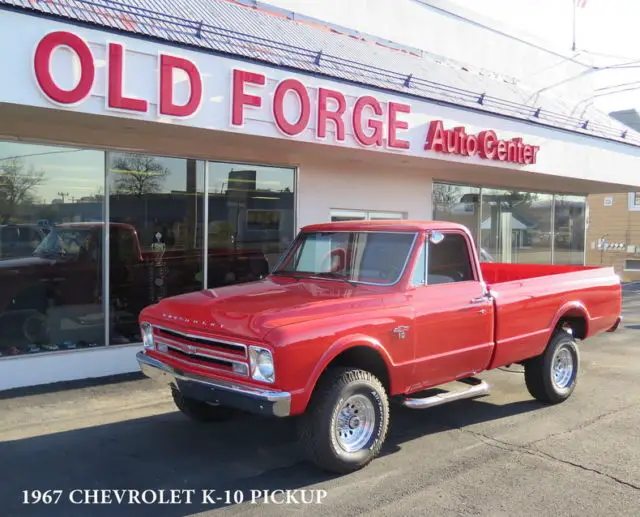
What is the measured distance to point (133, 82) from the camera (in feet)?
21.2

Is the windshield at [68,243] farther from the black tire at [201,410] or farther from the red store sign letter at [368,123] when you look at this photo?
the red store sign letter at [368,123]

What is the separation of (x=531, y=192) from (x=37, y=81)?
12688mm

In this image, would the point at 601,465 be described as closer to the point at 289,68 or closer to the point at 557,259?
the point at 289,68

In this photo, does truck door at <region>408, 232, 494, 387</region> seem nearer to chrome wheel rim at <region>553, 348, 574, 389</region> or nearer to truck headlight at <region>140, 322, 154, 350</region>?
chrome wheel rim at <region>553, 348, 574, 389</region>

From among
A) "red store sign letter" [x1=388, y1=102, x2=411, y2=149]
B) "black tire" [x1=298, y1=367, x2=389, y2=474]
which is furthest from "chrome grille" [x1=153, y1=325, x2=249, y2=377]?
"red store sign letter" [x1=388, y1=102, x2=411, y2=149]

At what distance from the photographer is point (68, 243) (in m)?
7.61

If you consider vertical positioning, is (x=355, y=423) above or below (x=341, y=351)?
below

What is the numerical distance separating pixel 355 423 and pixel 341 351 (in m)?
0.65

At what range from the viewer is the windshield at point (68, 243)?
746 cm

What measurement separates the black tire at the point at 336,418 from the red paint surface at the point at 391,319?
192 millimetres

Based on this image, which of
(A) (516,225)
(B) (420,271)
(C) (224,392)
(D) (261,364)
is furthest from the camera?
(A) (516,225)

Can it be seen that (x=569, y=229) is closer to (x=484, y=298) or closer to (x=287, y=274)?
(x=484, y=298)

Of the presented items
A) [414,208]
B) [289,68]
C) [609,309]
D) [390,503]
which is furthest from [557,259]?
[390,503]

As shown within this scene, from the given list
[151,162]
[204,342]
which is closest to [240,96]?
[151,162]
